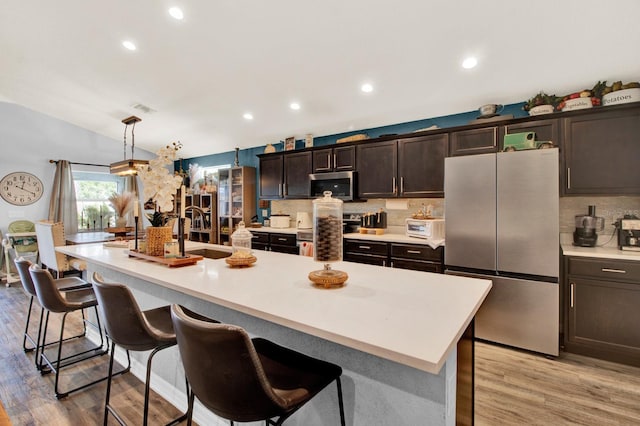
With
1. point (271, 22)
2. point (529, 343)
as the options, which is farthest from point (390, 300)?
point (271, 22)

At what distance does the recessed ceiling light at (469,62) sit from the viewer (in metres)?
2.66

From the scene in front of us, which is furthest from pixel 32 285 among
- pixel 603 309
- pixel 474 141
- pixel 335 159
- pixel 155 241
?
pixel 603 309

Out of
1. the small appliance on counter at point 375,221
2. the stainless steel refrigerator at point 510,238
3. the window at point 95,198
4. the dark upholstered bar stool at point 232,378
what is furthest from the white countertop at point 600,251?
the window at point 95,198

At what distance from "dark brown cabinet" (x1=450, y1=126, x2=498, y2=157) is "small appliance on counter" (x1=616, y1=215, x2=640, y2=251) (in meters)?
1.20

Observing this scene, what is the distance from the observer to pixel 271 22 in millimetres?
2613

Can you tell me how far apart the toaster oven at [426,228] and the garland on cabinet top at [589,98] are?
141 centimetres

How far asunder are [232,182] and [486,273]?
4.48 m

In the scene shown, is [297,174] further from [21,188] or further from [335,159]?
[21,188]

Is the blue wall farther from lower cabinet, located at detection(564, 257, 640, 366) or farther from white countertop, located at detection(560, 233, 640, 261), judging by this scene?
lower cabinet, located at detection(564, 257, 640, 366)

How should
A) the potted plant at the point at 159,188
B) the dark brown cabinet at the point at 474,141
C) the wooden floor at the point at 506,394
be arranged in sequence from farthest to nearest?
the dark brown cabinet at the point at 474,141, the potted plant at the point at 159,188, the wooden floor at the point at 506,394

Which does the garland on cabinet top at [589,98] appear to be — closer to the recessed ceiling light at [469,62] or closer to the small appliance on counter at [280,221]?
the recessed ceiling light at [469,62]

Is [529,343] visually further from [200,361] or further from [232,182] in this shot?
[232,182]

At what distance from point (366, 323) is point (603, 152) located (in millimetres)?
2931

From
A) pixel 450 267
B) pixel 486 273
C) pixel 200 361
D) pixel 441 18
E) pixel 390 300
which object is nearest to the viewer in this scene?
pixel 200 361
